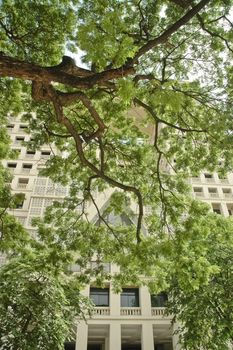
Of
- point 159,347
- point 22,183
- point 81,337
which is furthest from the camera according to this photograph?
point 22,183

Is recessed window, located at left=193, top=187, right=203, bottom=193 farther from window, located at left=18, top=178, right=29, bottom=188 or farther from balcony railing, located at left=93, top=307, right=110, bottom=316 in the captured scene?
window, located at left=18, top=178, right=29, bottom=188

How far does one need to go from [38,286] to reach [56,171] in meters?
5.26

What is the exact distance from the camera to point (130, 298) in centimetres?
2261

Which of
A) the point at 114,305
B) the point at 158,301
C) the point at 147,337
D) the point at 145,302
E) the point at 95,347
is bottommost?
the point at 147,337

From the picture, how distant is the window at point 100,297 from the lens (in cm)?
2224

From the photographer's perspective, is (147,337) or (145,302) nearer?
(147,337)

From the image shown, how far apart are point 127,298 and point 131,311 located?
1.33 meters

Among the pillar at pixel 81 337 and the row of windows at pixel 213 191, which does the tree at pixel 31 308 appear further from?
the row of windows at pixel 213 191

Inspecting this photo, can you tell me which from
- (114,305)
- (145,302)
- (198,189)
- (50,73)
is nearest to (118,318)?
(114,305)

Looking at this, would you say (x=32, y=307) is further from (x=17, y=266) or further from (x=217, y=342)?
(x=217, y=342)

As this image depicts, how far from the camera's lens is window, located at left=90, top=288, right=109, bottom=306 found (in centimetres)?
2224

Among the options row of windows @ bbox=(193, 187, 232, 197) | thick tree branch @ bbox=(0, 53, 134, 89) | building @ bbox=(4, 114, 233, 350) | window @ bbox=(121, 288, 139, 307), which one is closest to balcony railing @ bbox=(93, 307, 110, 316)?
building @ bbox=(4, 114, 233, 350)

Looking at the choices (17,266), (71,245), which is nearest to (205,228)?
(71,245)

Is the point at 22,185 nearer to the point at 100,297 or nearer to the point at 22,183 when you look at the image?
the point at 22,183
